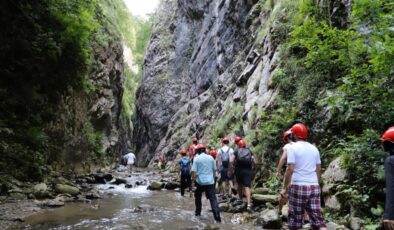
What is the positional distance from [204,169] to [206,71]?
2404 centimetres

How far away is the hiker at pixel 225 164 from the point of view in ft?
41.1

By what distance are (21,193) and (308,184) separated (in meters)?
8.74

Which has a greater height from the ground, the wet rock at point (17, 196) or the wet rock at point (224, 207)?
the wet rock at point (17, 196)

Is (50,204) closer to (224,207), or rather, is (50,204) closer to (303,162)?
(224,207)

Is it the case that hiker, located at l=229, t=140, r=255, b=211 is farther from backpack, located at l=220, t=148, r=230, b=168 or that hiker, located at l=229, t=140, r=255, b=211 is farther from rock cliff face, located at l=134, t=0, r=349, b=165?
rock cliff face, located at l=134, t=0, r=349, b=165

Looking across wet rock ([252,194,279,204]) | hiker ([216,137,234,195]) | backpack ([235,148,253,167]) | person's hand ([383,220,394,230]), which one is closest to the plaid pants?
person's hand ([383,220,394,230])

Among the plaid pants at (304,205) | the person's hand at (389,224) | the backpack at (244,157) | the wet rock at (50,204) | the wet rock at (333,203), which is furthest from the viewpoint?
the backpack at (244,157)

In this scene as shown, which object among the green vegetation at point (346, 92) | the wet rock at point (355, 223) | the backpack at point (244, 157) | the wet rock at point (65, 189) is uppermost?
the green vegetation at point (346, 92)

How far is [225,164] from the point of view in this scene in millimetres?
12609

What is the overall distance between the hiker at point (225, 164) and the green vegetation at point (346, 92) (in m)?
1.30

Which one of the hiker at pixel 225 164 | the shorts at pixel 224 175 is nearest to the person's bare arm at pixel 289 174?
the hiker at pixel 225 164

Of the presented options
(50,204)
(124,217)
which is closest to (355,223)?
(124,217)

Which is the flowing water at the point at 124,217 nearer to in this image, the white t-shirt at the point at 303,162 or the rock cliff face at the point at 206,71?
the white t-shirt at the point at 303,162

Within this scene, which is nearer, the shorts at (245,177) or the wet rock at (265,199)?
the wet rock at (265,199)
